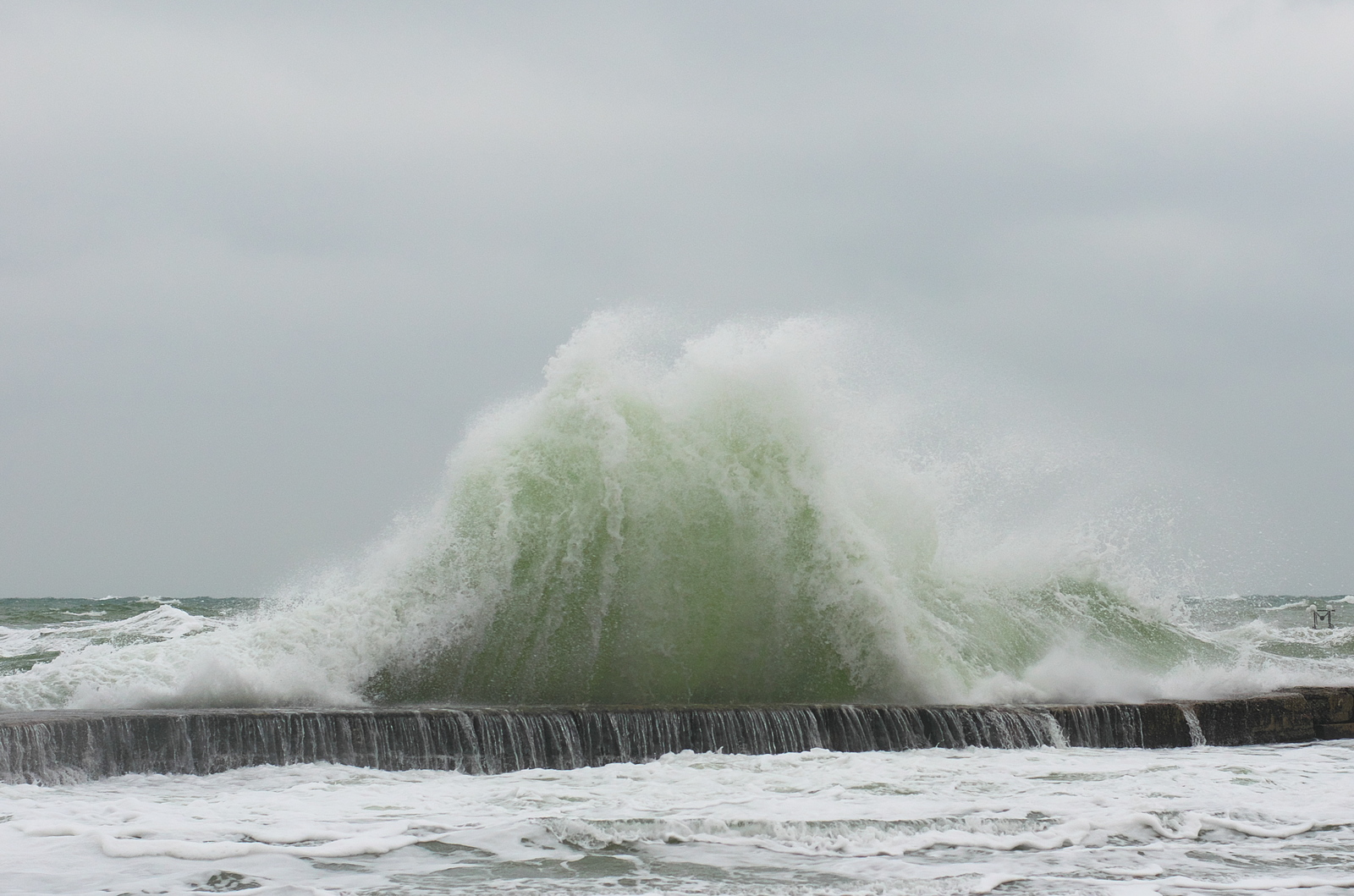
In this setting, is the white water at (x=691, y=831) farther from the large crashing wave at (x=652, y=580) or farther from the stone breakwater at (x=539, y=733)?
the large crashing wave at (x=652, y=580)

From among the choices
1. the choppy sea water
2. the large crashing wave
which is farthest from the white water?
the large crashing wave

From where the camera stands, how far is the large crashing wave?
9172mm

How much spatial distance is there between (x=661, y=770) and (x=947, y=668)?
3.82 m

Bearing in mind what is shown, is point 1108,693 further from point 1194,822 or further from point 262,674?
point 262,674

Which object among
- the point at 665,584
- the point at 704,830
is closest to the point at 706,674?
the point at 665,584

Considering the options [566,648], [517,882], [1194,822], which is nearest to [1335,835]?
[1194,822]

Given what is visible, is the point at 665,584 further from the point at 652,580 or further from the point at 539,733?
the point at 539,733

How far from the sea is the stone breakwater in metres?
0.18

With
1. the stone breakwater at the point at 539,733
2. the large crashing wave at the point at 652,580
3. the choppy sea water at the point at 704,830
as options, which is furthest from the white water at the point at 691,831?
the large crashing wave at the point at 652,580

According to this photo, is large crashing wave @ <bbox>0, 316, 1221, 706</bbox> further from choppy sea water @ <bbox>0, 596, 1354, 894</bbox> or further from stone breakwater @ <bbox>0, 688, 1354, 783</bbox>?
choppy sea water @ <bbox>0, 596, 1354, 894</bbox>

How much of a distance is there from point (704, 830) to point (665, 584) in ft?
14.2

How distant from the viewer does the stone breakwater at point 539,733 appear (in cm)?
644

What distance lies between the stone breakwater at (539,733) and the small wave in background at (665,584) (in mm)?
1177

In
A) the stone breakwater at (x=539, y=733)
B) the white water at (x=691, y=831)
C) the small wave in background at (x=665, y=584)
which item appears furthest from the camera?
the small wave in background at (x=665, y=584)
